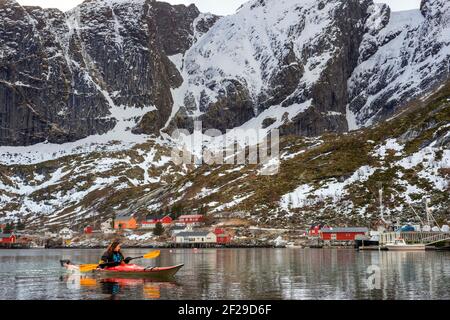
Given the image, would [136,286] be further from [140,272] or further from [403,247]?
[403,247]

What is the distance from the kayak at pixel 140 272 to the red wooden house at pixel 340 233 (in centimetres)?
12412

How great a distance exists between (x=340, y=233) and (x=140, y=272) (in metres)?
128

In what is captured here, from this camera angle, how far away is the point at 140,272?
62281mm

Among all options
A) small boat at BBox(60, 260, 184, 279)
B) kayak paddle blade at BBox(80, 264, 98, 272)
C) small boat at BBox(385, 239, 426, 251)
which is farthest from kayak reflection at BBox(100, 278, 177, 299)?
small boat at BBox(385, 239, 426, 251)

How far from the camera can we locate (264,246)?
608 feet

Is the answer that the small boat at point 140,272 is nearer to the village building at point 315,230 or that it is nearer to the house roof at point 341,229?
the house roof at point 341,229

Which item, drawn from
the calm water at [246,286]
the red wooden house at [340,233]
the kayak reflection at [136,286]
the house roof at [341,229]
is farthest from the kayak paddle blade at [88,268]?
the house roof at [341,229]

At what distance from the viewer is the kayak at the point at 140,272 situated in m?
62.0

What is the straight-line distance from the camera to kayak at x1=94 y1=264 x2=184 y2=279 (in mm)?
62000

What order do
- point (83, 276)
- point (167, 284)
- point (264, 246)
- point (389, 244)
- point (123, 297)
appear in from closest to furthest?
point (123, 297)
point (167, 284)
point (83, 276)
point (389, 244)
point (264, 246)
